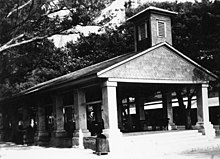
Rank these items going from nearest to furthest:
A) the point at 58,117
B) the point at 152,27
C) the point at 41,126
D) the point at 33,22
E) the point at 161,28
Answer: the point at 33,22
the point at 152,27
the point at 161,28
the point at 58,117
the point at 41,126

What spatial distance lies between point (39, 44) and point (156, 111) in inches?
647

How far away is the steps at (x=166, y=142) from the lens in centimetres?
1675

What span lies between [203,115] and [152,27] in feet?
19.8

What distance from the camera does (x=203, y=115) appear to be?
20.7 meters

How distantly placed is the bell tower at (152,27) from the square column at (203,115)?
3614 mm

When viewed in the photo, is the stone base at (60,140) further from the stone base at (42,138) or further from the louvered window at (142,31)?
the louvered window at (142,31)

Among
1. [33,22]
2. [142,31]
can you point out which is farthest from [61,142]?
[142,31]

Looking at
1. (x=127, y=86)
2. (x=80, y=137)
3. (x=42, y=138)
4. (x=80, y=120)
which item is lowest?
(x=42, y=138)

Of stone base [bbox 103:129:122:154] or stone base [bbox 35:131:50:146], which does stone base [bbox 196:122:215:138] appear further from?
stone base [bbox 35:131:50:146]

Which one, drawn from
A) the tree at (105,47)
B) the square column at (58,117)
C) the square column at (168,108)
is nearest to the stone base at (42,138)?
the square column at (58,117)

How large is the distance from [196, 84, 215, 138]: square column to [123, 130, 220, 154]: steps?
53 centimetres

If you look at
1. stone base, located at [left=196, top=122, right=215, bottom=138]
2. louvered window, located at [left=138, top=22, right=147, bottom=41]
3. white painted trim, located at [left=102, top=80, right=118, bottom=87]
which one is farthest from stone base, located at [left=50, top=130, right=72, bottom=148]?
stone base, located at [left=196, top=122, right=215, bottom=138]

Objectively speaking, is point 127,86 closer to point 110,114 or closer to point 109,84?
point 109,84

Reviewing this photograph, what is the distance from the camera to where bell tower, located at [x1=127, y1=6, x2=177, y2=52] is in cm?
2052
